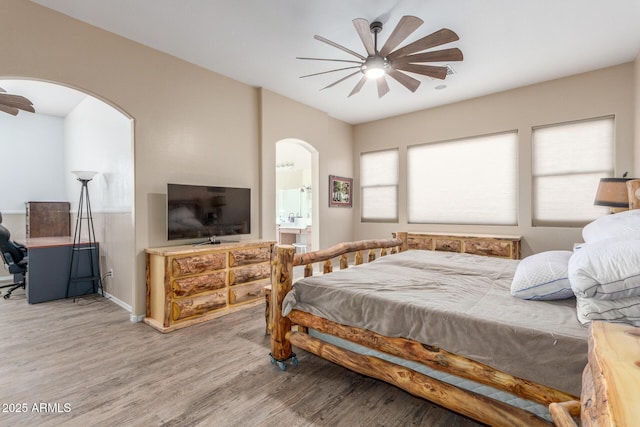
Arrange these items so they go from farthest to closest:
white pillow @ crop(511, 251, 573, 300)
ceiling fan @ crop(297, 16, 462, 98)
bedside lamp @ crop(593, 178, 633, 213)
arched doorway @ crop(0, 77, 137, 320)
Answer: arched doorway @ crop(0, 77, 137, 320) < bedside lamp @ crop(593, 178, 633, 213) < ceiling fan @ crop(297, 16, 462, 98) < white pillow @ crop(511, 251, 573, 300)

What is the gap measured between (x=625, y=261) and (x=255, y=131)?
423 cm

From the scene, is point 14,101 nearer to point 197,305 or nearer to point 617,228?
point 197,305

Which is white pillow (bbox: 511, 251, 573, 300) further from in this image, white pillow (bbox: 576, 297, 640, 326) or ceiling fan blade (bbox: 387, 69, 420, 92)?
ceiling fan blade (bbox: 387, 69, 420, 92)

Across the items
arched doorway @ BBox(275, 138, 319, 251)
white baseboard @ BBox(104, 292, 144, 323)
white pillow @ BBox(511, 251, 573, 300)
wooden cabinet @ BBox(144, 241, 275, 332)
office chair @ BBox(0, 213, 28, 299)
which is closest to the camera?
white pillow @ BBox(511, 251, 573, 300)

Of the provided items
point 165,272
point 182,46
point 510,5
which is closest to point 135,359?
point 165,272

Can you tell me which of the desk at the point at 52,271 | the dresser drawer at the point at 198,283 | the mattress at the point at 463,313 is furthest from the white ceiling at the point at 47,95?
the mattress at the point at 463,313

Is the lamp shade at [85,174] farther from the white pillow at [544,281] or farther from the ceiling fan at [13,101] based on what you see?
the white pillow at [544,281]

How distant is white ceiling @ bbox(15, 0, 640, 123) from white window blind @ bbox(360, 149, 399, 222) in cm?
199

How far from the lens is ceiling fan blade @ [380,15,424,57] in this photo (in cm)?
223

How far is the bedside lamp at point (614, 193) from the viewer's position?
9.46 ft

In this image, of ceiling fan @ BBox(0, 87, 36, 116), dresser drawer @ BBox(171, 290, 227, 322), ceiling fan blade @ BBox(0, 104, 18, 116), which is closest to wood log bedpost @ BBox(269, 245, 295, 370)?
dresser drawer @ BBox(171, 290, 227, 322)

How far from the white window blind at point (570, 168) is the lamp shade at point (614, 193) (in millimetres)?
1267

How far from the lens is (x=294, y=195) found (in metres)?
7.75

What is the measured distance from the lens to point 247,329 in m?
3.21
